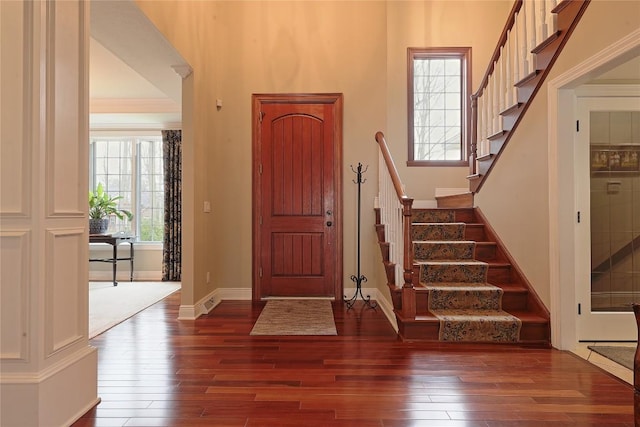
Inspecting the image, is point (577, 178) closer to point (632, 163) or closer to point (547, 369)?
point (632, 163)

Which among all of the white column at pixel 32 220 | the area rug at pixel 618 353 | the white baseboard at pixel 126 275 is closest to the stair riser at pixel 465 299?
the area rug at pixel 618 353

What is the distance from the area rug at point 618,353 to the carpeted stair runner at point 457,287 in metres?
0.58

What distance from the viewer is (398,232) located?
350 cm

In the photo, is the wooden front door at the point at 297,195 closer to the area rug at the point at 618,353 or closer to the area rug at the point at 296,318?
the area rug at the point at 296,318

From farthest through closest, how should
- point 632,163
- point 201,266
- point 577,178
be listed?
point 201,266
point 632,163
point 577,178

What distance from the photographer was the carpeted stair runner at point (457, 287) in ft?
10.2

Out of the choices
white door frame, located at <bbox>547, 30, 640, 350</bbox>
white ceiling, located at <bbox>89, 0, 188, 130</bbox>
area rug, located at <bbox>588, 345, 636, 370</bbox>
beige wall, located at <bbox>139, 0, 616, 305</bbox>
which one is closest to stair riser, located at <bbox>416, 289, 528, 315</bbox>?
white door frame, located at <bbox>547, 30, 640, 350</bbox>

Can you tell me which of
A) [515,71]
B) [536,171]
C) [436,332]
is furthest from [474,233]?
[515,71]

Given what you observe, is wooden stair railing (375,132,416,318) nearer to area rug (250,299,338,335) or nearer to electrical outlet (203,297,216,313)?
area rug (250,299,338,335)

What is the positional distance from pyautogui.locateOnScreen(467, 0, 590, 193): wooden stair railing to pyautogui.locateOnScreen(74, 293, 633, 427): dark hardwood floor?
2.02 m

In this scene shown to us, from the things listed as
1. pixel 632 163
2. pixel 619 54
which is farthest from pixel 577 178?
pixel 619 54

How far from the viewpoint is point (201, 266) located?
419 cm

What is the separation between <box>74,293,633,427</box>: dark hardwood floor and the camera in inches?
77.5

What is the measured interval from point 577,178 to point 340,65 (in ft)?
9.68
